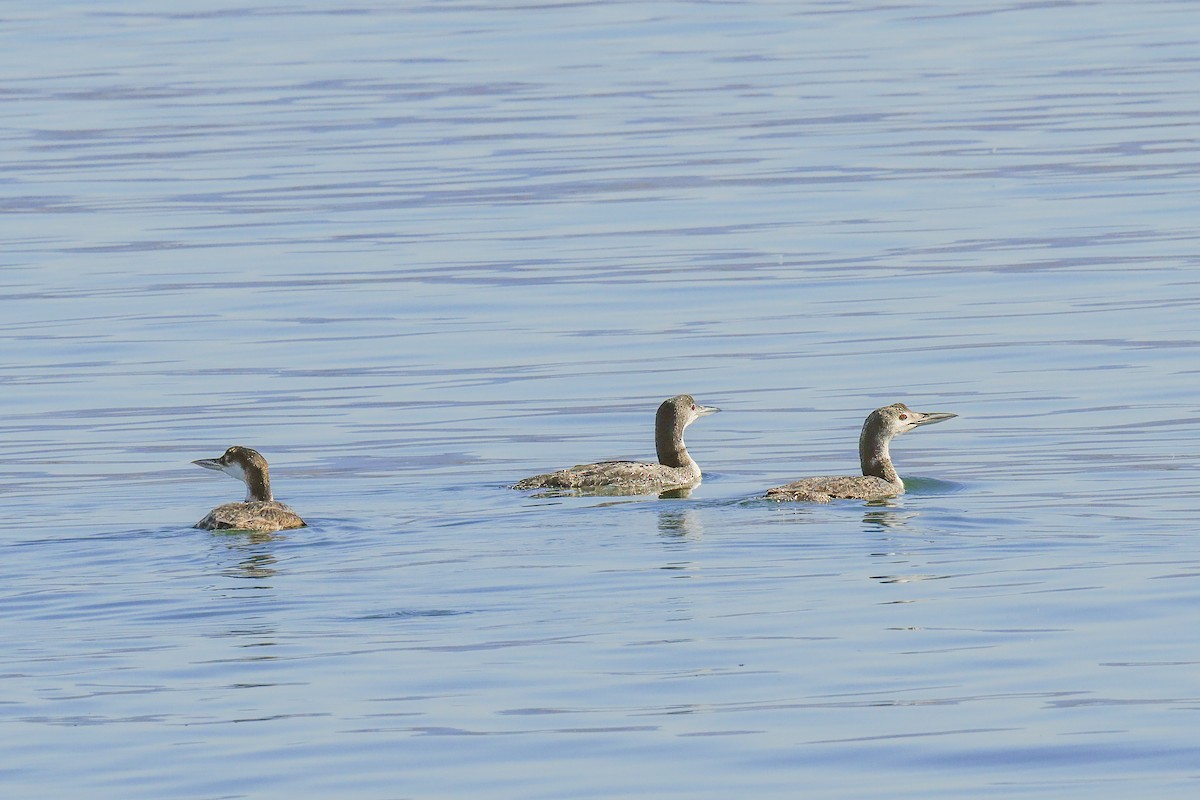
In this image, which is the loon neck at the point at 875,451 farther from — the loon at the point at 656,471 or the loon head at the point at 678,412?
the loon head at the point at 678,412

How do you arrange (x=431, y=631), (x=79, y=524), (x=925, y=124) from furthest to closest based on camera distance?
(x=925, y=124), (x=79, y=524), (x=431, y=631)

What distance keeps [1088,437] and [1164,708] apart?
8188mm

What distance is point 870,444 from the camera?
18.8 metres

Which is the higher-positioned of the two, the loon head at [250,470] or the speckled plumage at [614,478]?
the loon head at [250,470]

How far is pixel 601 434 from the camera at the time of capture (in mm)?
21234

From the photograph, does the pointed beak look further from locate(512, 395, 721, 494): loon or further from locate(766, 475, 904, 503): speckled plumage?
locate(512, 395, 721, 494): loon

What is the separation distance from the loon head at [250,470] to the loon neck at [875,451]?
4.18 metres

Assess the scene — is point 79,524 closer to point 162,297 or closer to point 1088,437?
point 1088,437

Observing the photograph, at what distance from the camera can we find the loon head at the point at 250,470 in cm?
1748

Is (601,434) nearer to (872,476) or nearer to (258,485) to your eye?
(872,476)

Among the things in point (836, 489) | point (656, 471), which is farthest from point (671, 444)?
point (836, 489)

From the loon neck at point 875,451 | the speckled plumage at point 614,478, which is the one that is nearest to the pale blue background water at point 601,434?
the loon neck at point 875,451

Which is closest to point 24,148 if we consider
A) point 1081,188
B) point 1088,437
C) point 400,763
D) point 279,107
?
point 279,107

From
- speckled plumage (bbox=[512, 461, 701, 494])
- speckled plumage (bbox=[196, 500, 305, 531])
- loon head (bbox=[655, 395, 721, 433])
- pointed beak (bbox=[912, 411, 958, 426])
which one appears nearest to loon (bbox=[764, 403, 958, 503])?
pointed beak (bbox=[912, 411, 958, 426])
